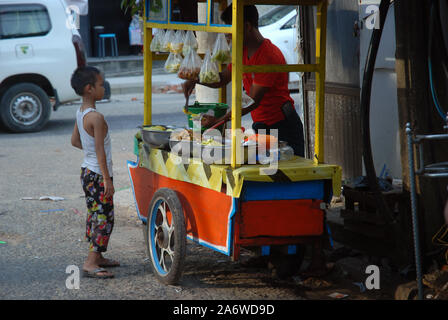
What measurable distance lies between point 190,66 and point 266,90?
0.58 metres

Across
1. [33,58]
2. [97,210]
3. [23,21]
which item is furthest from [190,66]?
[23,21]

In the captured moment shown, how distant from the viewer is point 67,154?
9859 mm

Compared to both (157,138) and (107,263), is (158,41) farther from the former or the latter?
(107,263)

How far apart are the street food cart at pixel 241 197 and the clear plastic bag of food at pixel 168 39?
1.30 feet

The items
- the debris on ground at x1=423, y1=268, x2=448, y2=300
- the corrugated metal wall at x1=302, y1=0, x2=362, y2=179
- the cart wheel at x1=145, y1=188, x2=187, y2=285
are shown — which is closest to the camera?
the debris on ground at x1=423, y1=268, x2=448, y2=300

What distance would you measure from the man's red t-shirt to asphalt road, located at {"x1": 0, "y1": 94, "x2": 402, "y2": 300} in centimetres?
112

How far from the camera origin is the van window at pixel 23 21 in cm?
1168

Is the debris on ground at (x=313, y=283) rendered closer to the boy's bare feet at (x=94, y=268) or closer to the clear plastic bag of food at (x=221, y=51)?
the boy's bare feet at (x=94, y=268)

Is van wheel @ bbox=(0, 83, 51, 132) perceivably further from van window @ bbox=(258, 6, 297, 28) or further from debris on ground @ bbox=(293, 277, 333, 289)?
debris on ground @ bbox=(293, 277, 333, 289)

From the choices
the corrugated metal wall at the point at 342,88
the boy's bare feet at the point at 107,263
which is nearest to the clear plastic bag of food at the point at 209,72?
the boy's bare feet at the point at 107,263

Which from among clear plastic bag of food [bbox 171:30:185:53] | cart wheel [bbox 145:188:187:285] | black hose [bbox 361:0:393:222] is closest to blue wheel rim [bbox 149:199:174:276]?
cart wheel [bbox 145:188:187:285]

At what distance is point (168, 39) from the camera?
5238 millimetres

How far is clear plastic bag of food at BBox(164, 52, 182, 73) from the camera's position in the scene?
525 cm
